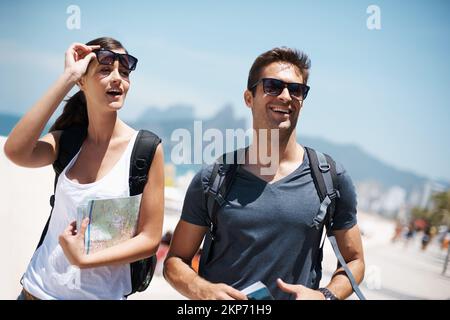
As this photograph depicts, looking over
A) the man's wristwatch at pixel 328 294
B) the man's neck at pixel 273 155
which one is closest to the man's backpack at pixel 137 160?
the man's neck at pixel 273 155

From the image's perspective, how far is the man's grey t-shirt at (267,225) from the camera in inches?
103

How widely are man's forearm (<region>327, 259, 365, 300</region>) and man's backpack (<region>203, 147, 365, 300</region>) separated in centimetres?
4

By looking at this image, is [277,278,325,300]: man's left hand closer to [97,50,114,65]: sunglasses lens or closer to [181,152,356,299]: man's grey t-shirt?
[181,152,356,299]: man's grey t-shirt

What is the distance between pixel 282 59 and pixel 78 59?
111cm

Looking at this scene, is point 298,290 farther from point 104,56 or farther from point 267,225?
point 104,56

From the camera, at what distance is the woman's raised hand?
2.58 meters

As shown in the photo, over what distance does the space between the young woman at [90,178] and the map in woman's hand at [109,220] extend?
4 cm

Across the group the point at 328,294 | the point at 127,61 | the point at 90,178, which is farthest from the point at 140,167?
the point at 328,294

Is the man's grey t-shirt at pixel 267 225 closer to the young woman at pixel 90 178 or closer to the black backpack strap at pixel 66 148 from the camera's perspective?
the young woman at pixel 90 178

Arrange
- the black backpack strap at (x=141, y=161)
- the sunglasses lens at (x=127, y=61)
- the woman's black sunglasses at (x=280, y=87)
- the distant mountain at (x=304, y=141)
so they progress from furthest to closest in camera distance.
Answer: the distant mountain at (x=304, y=141), the woman's black sunglasses at (x=280, y=87), the sunglasses lens at (x=127, y=61), the black backpack strap at (x=141, y=161)

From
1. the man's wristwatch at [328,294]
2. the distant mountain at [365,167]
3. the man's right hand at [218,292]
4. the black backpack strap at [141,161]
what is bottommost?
the distant mountain at [365,167]

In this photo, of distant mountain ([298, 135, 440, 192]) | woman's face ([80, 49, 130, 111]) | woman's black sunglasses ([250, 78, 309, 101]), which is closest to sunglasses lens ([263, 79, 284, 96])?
woman's black sunglasses ([250, 78, 309, 101])

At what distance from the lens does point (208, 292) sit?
259 cm
